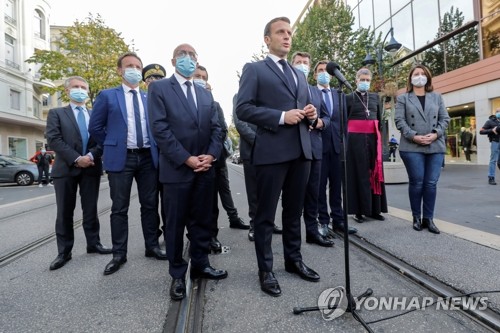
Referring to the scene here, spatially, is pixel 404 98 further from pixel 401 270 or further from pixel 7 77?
pixel 7 77

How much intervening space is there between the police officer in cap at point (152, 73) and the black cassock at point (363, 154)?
2.62 metres

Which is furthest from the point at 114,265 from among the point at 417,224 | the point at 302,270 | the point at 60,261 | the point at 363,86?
the point at 363,86

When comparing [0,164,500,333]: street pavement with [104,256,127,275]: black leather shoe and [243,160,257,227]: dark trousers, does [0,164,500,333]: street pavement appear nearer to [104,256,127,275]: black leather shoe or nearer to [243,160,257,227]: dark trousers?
[104,256,127,275]: black leather shoe

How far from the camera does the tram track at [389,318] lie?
1.96m

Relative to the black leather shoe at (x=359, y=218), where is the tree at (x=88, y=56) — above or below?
above

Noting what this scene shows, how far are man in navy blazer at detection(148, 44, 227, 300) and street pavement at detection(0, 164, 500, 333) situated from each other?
0.25 meters

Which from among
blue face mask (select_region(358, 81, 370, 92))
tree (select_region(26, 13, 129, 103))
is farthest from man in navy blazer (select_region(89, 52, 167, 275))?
tree (select_region(26, 13, 129, 103))

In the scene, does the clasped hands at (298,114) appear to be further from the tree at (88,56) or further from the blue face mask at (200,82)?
the tree at (88,56)

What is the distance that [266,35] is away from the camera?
2.71m

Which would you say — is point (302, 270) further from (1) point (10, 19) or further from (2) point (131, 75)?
(1) point (10, 19)

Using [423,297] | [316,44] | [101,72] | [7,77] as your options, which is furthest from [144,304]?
[7,77]

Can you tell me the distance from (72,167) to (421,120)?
4362mm

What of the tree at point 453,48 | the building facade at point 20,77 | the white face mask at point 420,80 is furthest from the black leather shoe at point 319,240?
the building facade at point 20,77

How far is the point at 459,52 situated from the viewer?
16922 millimetres
